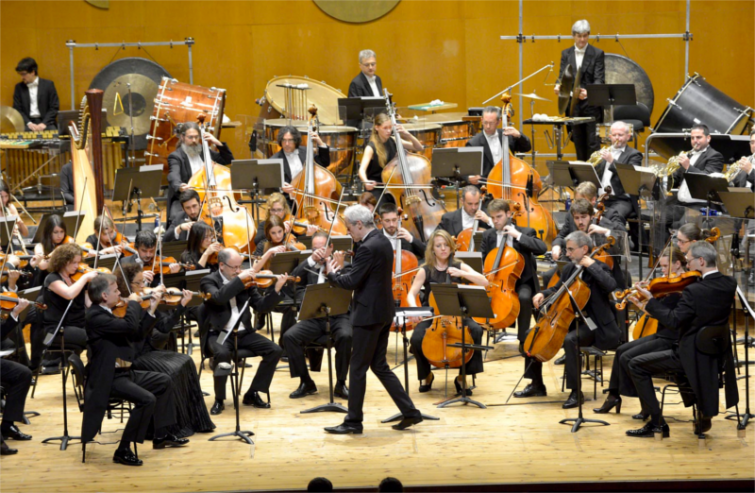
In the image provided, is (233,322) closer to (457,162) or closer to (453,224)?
(453,224)

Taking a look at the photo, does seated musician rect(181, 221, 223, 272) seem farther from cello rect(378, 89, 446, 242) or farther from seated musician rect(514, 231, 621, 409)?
seated musician rect(514, 231, 621, 409)

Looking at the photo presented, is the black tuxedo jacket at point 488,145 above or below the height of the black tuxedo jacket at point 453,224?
above

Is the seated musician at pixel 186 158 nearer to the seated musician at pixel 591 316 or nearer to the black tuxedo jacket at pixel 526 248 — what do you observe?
the black tuxedo jacket at pixel 526 248

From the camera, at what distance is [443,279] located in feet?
20.3

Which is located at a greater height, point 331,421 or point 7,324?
point 7,324

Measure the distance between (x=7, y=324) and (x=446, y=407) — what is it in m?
2.60

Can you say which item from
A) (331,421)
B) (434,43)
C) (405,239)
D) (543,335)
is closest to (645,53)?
(434,43)

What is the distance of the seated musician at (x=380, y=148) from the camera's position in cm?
794

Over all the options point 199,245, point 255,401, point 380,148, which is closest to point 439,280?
point 255,401

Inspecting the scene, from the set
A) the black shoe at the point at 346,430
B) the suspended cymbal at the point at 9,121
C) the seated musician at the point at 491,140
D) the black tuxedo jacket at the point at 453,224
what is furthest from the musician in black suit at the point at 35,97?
the black shoe at the point at 346,430

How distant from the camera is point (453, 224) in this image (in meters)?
7.20

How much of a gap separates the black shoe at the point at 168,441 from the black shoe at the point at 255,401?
0.71 m

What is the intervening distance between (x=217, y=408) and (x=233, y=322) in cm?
53

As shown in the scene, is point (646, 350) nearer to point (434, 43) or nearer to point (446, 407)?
point (446, 407)
